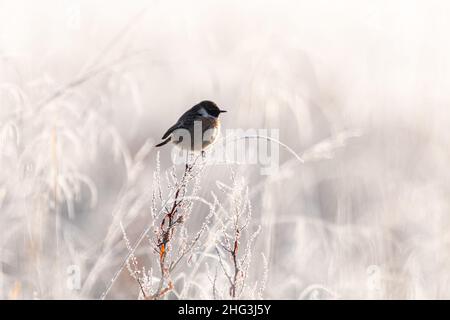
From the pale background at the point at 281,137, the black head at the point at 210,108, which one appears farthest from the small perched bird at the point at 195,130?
the pale background at the point at 281,137

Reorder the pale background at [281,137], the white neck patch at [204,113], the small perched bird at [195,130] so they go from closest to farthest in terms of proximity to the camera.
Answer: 1. the pale background at [281,137]
2. the small perched bird at [195,130]
3. the white neck patch at [204,113]

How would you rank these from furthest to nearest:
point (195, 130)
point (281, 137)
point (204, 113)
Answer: point (281, 137), point (204, 113), point (195, 130)

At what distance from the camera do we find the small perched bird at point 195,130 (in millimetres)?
5066

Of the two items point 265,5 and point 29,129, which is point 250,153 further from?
Answer: point 265,5

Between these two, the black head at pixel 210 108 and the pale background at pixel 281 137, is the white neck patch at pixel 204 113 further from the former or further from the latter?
the pale background at pixel 281 137

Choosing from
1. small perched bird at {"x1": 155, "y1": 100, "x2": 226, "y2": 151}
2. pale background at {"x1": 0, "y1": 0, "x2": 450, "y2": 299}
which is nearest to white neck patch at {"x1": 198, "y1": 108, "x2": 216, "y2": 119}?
small perched bird at {"x1": 155, "y1": 100, "x2": 226, "y2": 151}

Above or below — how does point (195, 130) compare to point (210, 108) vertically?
below

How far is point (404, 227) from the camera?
4.86 m

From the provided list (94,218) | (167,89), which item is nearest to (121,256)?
(94,218)

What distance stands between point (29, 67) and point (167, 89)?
355 cm

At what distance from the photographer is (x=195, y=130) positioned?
5.16 m

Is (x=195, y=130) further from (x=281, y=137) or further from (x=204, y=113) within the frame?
(x=281, y=137)

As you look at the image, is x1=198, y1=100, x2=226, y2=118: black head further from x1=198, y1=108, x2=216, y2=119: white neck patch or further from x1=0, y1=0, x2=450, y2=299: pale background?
x1=0, y1=0, x2=450, y2=299: pale background

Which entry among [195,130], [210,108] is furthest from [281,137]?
[195,130]
